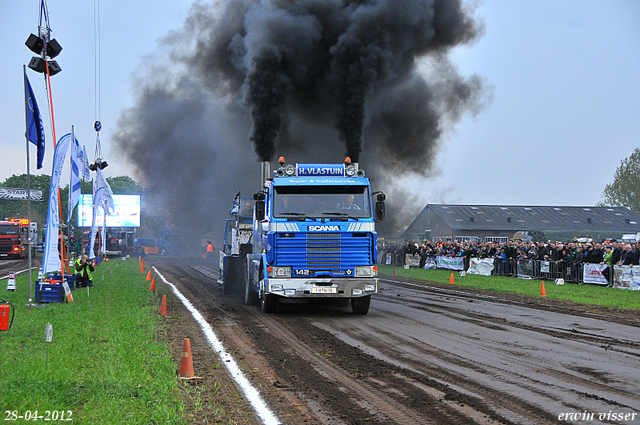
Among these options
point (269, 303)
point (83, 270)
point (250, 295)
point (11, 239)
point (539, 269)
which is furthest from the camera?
point (11, 239)

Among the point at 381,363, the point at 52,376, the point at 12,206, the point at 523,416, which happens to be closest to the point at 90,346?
the point at 52,376

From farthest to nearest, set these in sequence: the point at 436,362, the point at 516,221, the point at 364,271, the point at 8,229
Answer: the point at 516,221 → the point at 8,229 → the point at 364,271 → the point at 436,362

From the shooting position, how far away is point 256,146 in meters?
26.2

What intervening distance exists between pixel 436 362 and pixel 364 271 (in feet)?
15.9

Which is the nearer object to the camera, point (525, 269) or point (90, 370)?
point (90, 370)

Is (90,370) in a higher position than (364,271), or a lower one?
lower

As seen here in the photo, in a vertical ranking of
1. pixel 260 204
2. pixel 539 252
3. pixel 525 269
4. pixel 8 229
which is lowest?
pixel 525 269

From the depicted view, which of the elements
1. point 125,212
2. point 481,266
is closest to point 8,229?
point 125,212

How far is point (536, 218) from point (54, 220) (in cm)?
6639

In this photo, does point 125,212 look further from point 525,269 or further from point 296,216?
point 296,216

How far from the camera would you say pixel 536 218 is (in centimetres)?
7181

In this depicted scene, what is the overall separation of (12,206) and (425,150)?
84.6 metres

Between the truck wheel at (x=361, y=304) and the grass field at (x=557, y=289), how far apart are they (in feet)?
23.2

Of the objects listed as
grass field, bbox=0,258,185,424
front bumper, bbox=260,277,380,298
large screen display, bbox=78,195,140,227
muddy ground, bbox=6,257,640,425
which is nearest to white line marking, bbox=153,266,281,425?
muddy ground, bbox=6,257,640,425
